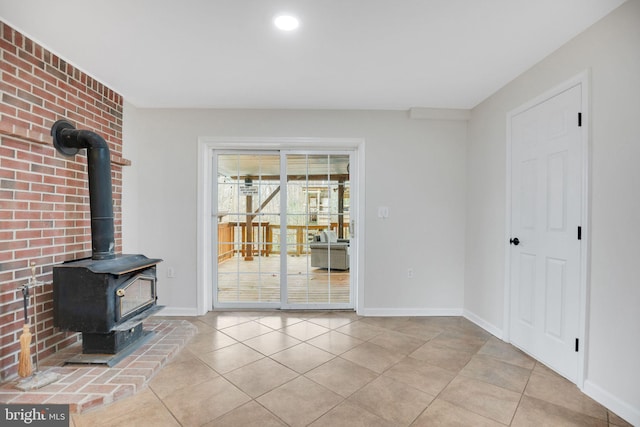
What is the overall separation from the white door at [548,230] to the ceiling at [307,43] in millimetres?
518

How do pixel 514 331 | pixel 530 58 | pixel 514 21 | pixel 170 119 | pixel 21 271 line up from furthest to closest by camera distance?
pixel 170 119, pixel 514 331, pixel 530 58, pixel 21 271, pixel 514 21

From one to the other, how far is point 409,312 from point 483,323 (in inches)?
30.1

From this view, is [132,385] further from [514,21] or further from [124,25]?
[514,21]

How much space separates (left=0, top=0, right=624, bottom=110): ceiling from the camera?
Answer: 70.1 inches

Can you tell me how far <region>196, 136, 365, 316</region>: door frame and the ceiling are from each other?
53 centimetres

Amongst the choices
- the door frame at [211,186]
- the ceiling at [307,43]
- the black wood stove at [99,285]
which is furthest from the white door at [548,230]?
the black wood stove at [99,285]

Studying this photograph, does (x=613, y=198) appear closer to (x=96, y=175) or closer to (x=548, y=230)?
(x=548, y=230)

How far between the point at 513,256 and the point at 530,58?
168cm

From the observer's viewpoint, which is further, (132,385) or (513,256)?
(513,256)

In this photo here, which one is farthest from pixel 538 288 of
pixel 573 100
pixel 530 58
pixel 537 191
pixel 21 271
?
pixel 21 271

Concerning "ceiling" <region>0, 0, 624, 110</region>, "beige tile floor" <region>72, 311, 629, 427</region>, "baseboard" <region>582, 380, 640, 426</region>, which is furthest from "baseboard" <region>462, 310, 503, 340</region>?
"ceiling" <region>0, 0, 624, 110</region>

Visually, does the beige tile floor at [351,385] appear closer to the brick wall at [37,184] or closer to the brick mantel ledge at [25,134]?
the brick wall at [37,184]

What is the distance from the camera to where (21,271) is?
2.04 m

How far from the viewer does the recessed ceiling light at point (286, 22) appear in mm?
1879
